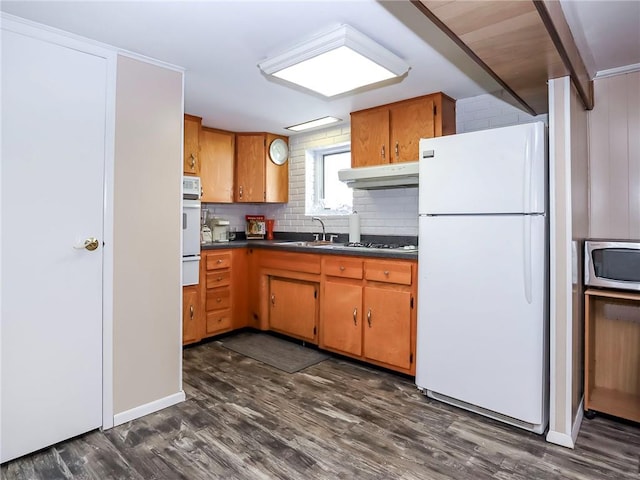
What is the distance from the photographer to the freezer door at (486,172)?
2105 millimetres

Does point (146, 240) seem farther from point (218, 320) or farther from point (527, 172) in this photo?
point (527, 172)

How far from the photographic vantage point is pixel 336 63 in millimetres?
2266

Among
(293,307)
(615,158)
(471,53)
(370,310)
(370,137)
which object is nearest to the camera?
(471,53)

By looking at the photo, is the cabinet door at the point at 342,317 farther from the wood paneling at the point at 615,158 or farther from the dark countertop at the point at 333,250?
the wood paneling at the point at 615,158

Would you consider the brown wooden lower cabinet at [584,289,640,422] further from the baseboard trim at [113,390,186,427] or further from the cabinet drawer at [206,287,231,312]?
the cabinet drawer at [206,287,231,312]

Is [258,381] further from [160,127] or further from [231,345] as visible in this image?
[160,127]

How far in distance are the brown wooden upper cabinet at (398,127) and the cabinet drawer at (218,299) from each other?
1.76m

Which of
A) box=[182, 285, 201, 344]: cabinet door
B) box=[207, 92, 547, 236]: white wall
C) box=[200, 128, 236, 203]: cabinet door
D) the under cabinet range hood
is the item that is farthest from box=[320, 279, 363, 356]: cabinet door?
box=[200, 128, 236, 203]: cabinet door

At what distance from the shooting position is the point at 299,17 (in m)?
1.90

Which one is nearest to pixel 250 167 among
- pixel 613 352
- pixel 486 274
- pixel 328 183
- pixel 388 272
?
pixel 328 183

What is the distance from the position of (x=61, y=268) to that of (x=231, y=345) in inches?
74.6

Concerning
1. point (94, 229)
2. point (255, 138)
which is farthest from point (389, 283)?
point (255, 138)

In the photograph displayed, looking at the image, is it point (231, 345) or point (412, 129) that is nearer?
point (412, 129)

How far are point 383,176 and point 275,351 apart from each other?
5.90 ft
